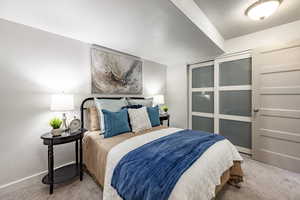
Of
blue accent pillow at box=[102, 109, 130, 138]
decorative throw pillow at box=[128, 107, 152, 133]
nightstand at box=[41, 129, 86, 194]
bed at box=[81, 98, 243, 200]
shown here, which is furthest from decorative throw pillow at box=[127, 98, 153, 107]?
nightstand at box=[41, 129, 86, 194]

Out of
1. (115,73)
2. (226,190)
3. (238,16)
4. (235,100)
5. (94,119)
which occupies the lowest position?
(226,190)

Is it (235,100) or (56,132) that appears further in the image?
(235,100)

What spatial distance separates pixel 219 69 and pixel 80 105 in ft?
10.2

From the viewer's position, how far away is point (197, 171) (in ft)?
3.51

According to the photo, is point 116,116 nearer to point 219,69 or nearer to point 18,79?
point 18,79

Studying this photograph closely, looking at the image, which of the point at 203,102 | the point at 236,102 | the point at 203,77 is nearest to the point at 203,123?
the point at 203,102

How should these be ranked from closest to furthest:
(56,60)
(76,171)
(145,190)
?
(145,190) < (76,171) < (56,60)

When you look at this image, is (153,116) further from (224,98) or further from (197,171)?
(224,98)

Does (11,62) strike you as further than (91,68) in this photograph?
No

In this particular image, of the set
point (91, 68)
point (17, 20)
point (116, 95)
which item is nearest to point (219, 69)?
point (116, 95)

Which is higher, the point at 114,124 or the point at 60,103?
the point at 60,103

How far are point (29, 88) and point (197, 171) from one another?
7.81 ft

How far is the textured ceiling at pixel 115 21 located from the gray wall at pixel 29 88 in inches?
8.1

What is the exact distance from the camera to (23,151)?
1.79 meters
